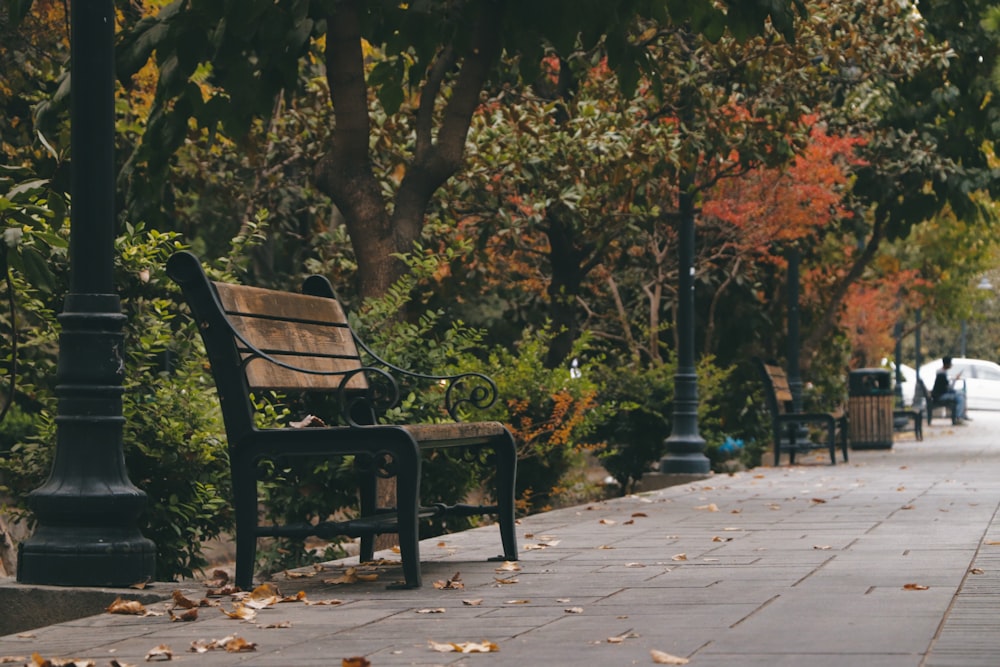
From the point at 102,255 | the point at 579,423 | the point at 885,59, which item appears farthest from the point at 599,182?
the point at 102,255

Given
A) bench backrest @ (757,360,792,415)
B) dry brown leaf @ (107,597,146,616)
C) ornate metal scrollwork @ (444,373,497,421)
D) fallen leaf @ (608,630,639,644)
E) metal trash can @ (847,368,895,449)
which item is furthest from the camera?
metal trash can @ (847,368,895,449)

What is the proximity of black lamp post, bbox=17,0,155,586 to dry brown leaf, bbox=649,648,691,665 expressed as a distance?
9.19 ft

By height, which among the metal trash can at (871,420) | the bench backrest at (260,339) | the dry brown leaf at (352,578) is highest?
the bench backrest at (260,339)

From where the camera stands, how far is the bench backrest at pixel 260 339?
7.01m

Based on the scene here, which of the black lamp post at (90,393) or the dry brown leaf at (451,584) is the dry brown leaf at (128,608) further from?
the dry brown leaf at (451,584)

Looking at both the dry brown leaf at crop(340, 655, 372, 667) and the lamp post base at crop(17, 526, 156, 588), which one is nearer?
the dry brown leaf at crop(340, 655, 372, 667)

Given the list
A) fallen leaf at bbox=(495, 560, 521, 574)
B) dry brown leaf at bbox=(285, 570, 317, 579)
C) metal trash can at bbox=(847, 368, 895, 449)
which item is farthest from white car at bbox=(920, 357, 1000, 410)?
dry brown leaf at bbox=(285, 570, 317, 579)

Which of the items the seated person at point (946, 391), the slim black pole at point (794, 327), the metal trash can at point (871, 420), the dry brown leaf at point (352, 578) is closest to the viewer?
the dry brown leaf at point (352, 578)

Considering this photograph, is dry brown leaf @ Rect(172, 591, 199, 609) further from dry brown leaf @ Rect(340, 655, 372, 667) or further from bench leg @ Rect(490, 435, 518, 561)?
bench leg @ Rect(490, 435, 518, 561)

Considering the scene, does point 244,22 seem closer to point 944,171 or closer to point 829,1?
point 829,1

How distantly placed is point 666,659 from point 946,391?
39.2 metres

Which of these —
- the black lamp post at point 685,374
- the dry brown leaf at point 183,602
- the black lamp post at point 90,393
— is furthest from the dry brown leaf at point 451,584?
the black lamp post at point 685,374

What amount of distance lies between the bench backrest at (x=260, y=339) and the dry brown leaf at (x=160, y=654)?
1783 mm

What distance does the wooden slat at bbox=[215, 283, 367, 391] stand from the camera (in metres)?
7.26
